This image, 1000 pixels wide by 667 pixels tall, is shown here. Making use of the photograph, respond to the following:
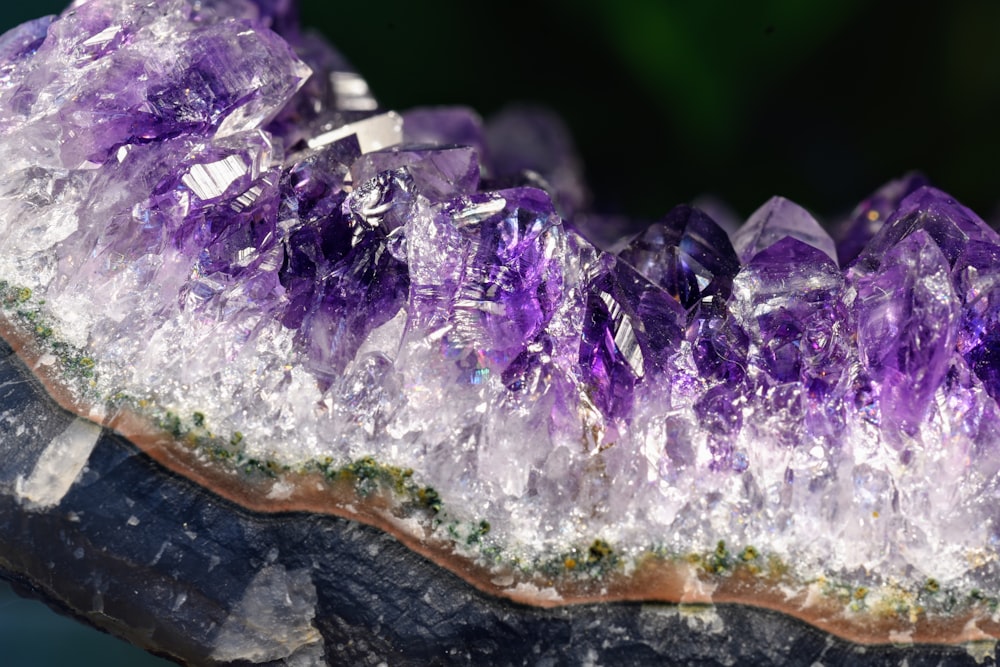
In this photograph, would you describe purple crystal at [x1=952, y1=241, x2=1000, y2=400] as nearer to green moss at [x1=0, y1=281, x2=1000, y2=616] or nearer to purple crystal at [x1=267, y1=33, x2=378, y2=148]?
green moss at [x1=0, y1=281, x2=1000, y2=616]

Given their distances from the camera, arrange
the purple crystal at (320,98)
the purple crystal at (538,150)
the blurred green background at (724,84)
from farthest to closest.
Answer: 1. the blurred green background at (724,84)
2. the purple crystal at (538,150)
3. the purple crystal at (320,98)

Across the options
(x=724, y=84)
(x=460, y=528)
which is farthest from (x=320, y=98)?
(x=724, y=84)

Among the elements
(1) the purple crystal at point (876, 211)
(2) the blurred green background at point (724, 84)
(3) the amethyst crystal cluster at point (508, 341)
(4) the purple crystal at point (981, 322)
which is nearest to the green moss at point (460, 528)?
(3) the amethyst crystal cluster at point (508, 341)

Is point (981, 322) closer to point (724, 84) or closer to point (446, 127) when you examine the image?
point (446, 127)

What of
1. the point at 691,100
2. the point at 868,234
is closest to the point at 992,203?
the point at 691,100

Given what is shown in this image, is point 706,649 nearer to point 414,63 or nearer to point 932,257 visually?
point 932,257

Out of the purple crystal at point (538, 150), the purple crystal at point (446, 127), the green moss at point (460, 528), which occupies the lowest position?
the purple crystal at point (538, 150)

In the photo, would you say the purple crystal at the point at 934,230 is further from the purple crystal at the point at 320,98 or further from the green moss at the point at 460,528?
the purple crystal at the point at 320,98

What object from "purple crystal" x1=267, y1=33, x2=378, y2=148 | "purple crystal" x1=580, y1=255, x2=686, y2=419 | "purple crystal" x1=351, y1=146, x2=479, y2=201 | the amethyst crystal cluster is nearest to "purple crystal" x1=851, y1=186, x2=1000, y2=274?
the amethyst crystal cluster
